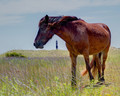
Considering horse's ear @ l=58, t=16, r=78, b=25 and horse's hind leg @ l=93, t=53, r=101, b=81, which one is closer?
horse's ear @ l=58, t=16, r=78, b=25

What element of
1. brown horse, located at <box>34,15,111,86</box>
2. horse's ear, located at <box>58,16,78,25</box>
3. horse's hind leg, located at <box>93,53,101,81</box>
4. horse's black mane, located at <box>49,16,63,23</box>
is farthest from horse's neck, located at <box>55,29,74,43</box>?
horse's hind leg, located at <box>93,53,101,81</box>

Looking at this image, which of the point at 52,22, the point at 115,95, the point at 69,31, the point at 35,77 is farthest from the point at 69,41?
the point at 115,95

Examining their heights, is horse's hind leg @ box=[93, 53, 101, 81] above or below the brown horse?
below

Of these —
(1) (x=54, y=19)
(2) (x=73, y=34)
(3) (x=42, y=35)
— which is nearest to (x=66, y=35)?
(2) (x=73, y=34)

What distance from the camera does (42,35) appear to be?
6.50 meters

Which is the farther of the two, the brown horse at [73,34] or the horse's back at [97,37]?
the horse's back at [97,37]

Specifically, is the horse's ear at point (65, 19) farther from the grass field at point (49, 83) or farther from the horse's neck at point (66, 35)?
the grass field at point (49, 83)

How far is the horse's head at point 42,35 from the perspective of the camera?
643 centimetres

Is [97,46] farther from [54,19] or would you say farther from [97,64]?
[54,19]

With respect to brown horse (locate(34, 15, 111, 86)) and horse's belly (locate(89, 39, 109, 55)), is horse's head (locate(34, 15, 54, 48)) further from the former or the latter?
horse's belly (locate(89, 39, 109, 55))

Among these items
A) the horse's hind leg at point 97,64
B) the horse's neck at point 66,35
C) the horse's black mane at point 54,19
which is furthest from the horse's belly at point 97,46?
the horse's black mane at point 54,19

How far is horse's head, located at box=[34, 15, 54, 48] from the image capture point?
6426mm

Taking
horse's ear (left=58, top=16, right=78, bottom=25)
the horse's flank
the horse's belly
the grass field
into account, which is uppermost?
horse's ear (left=58, top=16, right=78, bottom=25)

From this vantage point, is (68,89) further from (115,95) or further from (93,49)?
(93,49)
